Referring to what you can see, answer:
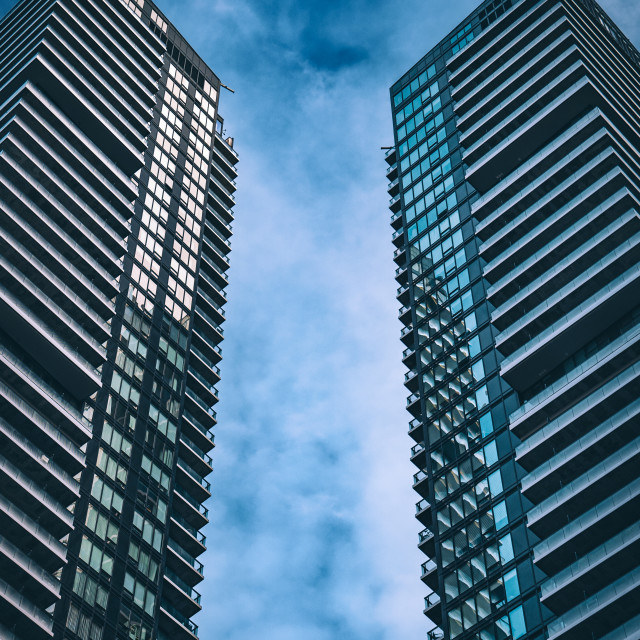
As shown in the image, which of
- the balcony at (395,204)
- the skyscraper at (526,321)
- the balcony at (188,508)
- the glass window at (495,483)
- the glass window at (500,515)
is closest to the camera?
the skyscraper at (526,321)

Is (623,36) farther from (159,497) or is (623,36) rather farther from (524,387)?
(159,497)

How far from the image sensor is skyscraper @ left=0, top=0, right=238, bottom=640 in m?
70.7

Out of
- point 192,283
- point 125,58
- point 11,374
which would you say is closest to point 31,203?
point 11,374

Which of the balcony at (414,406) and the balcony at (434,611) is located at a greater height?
the balcony at (414,406)

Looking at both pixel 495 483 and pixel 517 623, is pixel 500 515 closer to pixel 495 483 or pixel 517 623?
pixel 495 483

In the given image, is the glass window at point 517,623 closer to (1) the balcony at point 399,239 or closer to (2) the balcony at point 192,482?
(2) the balcony at point 192,482

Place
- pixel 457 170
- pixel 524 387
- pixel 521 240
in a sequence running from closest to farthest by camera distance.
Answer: pixel 524 387 < pixel 521 240 < pixel 457 170

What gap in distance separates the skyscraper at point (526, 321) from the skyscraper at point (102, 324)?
1905 centimetres

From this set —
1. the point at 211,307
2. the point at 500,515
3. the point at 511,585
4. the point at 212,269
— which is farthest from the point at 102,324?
the point at 511,585

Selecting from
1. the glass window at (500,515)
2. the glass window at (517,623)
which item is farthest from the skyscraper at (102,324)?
the glass window at (517,623)

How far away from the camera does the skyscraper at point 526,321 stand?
6719 cm

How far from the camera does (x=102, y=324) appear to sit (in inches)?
3282

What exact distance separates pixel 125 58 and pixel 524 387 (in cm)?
5378

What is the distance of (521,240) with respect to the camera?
8544 centimetres
